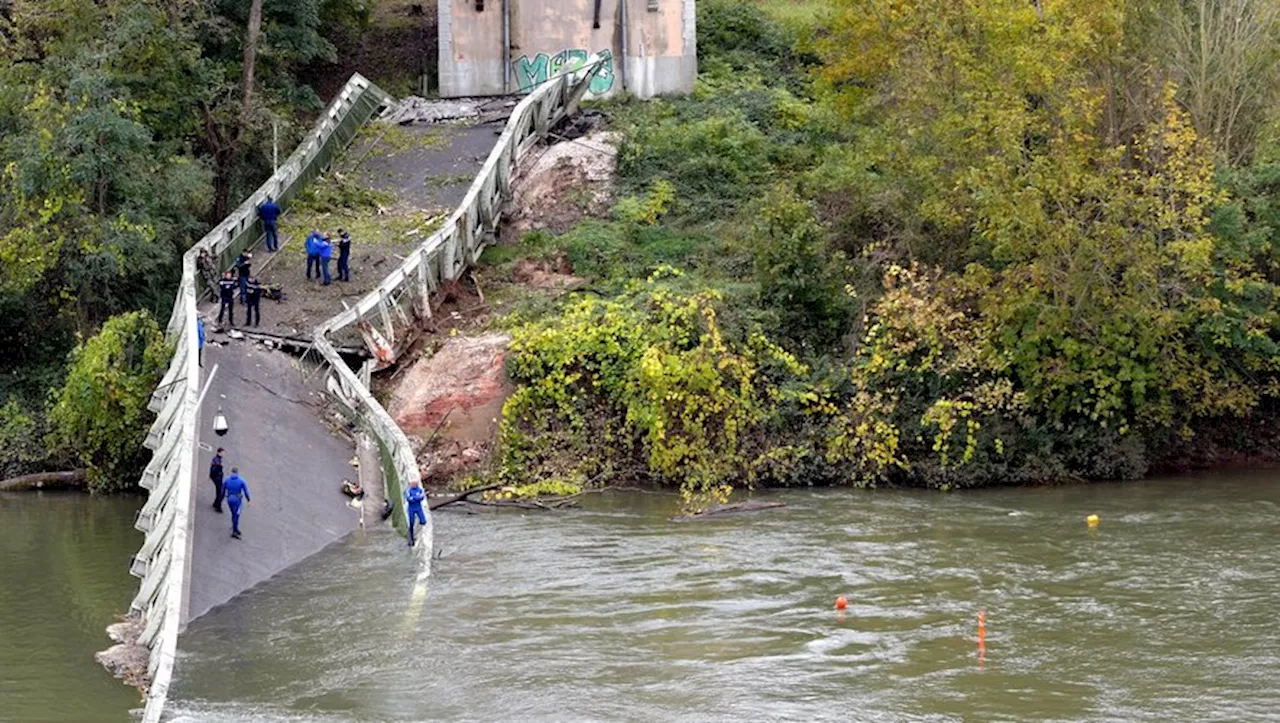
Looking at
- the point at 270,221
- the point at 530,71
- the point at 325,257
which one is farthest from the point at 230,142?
the point at 530,71

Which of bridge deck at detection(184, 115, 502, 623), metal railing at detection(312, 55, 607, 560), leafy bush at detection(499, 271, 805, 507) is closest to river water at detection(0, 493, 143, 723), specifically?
bridge deck at detection(184, 115, 502, 623)

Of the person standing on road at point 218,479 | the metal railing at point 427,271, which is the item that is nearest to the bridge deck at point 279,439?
the person standing on road at point 218,479

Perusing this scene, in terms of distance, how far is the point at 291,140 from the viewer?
42938mm

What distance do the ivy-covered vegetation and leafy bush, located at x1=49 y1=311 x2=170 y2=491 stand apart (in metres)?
7.47

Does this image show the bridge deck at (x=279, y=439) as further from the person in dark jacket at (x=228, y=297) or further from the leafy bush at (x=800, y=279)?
the leafy bush at (x=800, y=279)

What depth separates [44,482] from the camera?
35.4m

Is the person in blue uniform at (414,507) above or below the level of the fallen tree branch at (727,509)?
above

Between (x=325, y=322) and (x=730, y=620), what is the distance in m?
12.9

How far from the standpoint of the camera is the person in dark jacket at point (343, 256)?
3497cm

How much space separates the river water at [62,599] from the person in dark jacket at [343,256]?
20.5ft

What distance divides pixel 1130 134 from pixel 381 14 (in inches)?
1136

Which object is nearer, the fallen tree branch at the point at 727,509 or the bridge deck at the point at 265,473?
the bridge deck at the point at 265,473

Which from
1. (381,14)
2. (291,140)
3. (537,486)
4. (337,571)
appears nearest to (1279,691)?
(337,571)

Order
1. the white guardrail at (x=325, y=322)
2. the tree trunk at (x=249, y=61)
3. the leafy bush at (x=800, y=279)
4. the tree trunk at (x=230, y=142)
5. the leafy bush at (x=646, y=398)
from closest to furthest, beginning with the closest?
the white guardrail at (x=325, y=322), the leafy bush at (x=646, y=398), the leafy bush at (x=800, y=279), the tree trunk at (x=249, y=61), the tree trunk at (x=230, y=142)
